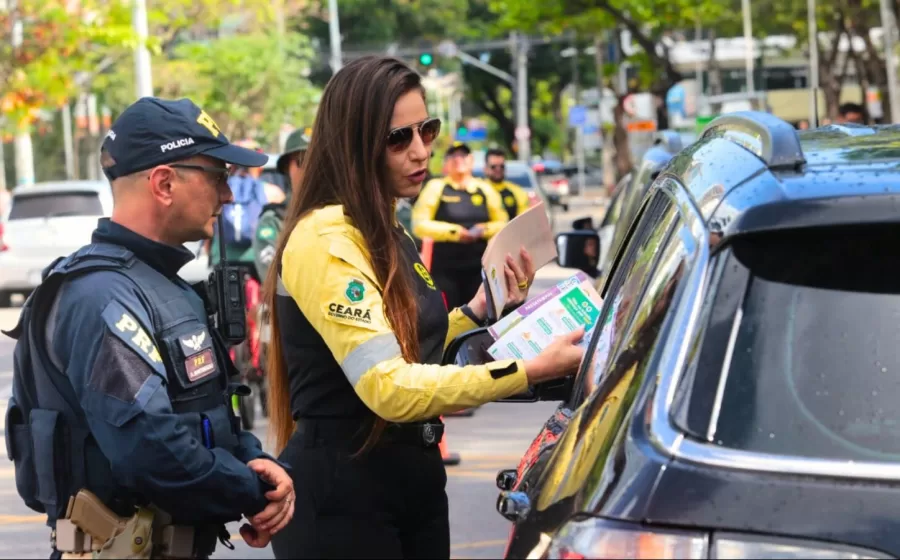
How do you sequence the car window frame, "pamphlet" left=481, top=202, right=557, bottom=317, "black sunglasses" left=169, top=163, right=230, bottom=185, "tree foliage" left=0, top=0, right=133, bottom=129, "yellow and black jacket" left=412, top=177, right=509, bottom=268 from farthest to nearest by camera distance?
"tree foliage" left=0, top=0, right=133, bottom=129 < "yellow and black jacket" left=412, top=177, right=509, bottom=268 < "pamphlet" left=481, top=202, right=557, bottom=317 < "black sunglasses" left=169, top=163, right=230, bottom=185 < the car window frame

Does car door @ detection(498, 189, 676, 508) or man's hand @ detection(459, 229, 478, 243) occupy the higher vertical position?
car door @ detection(498, 189, 676, 508)

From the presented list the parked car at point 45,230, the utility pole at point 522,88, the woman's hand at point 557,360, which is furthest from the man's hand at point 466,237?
the utility pole at point 522,88

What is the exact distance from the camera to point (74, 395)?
2959 mm

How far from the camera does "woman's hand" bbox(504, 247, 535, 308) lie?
403cm

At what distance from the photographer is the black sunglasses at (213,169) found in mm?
3135

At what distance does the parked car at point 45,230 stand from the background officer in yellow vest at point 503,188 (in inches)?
98.2

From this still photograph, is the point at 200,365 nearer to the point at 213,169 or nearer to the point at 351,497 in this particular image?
the point at 213,169

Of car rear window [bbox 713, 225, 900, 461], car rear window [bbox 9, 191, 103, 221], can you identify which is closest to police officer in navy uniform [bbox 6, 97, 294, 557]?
car rear window [bbox 713, 225, 900, 461]

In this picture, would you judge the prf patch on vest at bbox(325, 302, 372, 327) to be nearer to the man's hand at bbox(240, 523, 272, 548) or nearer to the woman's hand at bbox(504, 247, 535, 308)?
the man's hand at bbox(240, 523, 272, 548)

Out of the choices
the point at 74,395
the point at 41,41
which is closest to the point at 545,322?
the point at 74,395

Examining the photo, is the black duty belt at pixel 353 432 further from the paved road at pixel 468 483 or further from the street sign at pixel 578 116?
the street sign at pixel 578 116

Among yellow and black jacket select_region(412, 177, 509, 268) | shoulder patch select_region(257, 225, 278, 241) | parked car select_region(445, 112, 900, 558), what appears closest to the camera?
parked car select_region(445, 112, 900, 558)

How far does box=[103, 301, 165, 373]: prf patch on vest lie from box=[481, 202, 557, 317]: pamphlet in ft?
3.79

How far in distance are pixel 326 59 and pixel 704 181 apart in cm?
6047
